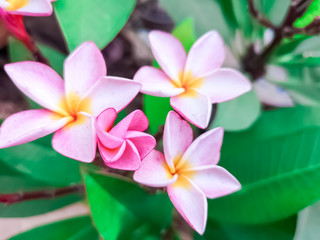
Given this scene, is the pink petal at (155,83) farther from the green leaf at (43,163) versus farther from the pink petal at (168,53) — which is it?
the green leaf at (43,163)

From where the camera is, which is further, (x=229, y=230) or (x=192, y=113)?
(x=229, y=230)

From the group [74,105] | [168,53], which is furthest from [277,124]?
[74,105]

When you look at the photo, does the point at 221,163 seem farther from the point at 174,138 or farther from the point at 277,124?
the point at 174,138

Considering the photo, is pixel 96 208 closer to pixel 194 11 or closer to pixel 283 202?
pixel 283 202

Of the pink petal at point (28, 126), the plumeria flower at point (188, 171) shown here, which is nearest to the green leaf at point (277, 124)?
the plumeria flower at point (188, 171)

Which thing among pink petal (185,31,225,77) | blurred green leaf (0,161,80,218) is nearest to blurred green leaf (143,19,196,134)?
pink petal (185,31,225,77)

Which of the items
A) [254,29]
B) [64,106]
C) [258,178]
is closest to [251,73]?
[254,29]
